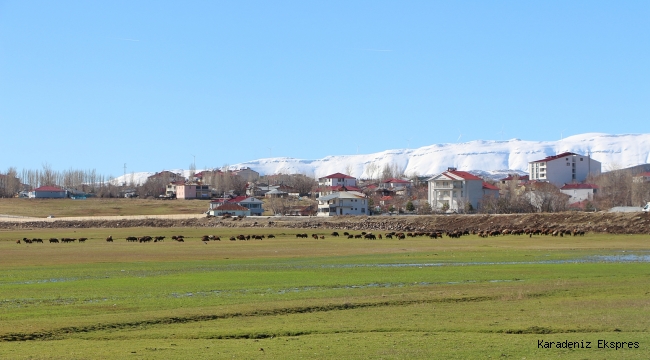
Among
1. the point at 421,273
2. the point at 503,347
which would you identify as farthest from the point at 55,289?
the point at 503,347

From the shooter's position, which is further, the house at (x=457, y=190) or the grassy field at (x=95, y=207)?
the grassy field at (x=95, y=207)

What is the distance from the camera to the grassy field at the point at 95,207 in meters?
165

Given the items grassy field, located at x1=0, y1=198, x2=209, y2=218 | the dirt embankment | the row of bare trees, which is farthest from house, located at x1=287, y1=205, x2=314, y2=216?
the row of bare trees

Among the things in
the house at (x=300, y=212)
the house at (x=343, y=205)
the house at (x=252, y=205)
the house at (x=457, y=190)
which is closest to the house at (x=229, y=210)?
the house at (x=252, y=205)

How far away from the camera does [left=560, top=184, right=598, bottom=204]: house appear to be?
161500 millimetres

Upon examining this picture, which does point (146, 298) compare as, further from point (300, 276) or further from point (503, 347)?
point (503, 347)

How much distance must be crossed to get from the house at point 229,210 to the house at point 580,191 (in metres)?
65.0

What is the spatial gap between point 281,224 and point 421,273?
89095 mm

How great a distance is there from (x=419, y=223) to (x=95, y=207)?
87450 millimetres

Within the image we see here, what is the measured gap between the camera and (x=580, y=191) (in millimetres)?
165375

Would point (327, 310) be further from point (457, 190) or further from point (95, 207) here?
point (95, 207)

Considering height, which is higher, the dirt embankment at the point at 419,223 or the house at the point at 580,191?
the house at the point at 580,191

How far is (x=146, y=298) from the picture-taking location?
28.3m

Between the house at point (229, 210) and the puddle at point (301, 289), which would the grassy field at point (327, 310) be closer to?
the puddle at point (301, 289)
